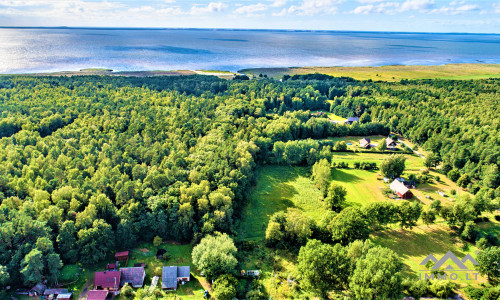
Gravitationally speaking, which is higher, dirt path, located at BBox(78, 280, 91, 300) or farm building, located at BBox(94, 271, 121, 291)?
farm building, located at BBox(94, 271, 121, 291)

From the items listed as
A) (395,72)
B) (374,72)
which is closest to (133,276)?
(374,72)

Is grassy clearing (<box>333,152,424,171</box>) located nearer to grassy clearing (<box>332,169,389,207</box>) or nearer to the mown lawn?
the mown lawn

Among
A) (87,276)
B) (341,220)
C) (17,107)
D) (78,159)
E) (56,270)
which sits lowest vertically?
(87,276)

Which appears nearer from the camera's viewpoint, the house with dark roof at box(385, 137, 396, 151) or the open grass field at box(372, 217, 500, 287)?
the open grass field at box(372, 217, 500, 287)

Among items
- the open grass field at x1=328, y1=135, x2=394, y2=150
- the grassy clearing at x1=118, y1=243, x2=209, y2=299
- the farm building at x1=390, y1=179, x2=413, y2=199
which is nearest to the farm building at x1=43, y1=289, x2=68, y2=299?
the grassy clearing at x1=118, y1=243, x2=209, y2=299

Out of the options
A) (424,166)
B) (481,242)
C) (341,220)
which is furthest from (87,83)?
(481,242)

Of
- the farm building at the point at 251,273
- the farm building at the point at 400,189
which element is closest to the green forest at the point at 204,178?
the farm building at the point at 400,189

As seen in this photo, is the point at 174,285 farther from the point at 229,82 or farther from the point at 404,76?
the point at 404,76

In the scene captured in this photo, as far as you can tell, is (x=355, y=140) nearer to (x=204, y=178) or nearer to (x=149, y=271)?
(x=204, y=178)
